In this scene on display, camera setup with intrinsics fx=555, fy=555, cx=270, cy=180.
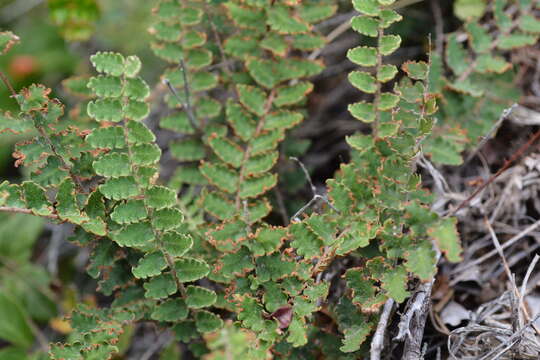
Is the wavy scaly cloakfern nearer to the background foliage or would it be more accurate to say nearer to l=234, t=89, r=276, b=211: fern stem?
the background foliage

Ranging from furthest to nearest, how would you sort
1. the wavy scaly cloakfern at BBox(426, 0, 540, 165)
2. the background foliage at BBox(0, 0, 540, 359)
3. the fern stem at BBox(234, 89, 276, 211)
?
1. the wavy scaly cloakfern at BBox(426, 0, 540, 165)
2. the fern stem at BBox(234, 89, 276, 211)
3. the background foliage at BBox(0, 0, 540, 359)

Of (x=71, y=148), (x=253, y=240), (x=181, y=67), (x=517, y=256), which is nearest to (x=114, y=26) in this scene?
(x=181, y=67)

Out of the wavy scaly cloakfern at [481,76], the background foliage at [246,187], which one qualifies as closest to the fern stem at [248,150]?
the background foliage at [246,187]

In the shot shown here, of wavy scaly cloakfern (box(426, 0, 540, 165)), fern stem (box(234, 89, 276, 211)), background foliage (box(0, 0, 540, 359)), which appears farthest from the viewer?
wavy scaly cloakfern (box(426, 0, 540, 165))

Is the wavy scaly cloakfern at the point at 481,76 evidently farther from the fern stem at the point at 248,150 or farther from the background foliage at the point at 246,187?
the fern stem at the point at 248,150

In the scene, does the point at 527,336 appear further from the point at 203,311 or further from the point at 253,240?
the point at 203,311

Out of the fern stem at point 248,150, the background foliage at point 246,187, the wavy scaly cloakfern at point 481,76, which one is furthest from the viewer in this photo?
the wavy scaly cloakfern at point 481,76

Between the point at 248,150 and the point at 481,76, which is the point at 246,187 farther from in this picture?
the point at 481,76

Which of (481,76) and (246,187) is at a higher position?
(246,187)

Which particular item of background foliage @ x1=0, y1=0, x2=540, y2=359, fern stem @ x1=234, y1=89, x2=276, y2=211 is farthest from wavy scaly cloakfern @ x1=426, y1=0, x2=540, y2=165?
fern stem @ x1=234, y1=89, x2=276, y2=211

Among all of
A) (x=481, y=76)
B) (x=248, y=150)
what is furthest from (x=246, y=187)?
(x=481, y=76)

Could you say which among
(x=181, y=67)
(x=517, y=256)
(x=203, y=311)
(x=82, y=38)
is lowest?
(x=517, y=256)
